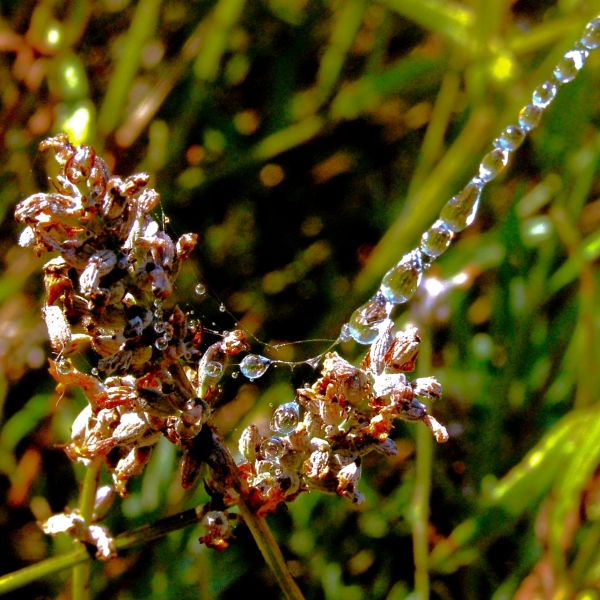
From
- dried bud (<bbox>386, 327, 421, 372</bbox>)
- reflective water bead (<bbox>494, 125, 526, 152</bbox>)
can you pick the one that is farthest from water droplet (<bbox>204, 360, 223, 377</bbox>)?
reflective water bead (<bbox>494, 125, 526, 152</bbox>)

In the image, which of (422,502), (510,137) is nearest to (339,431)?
(422,502)

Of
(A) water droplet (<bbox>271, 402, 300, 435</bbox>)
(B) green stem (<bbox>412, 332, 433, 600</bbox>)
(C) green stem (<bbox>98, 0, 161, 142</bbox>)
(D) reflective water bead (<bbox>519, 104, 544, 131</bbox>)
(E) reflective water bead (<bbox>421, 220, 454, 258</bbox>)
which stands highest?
(D) reflective water bead (<bbox>519, 104, 544, 131</bbox>)

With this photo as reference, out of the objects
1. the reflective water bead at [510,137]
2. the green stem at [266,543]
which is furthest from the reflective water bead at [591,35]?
the green stem at [266,543]

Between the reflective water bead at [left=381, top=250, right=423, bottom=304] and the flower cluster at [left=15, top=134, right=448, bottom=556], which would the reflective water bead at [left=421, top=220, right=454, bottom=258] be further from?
the flower cluster at [left=15, top=134, right=448, bottom=556]

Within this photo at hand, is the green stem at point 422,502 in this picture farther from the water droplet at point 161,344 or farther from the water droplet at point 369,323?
the water droplet at point 161,344

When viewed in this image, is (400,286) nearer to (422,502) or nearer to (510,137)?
(422,502)
